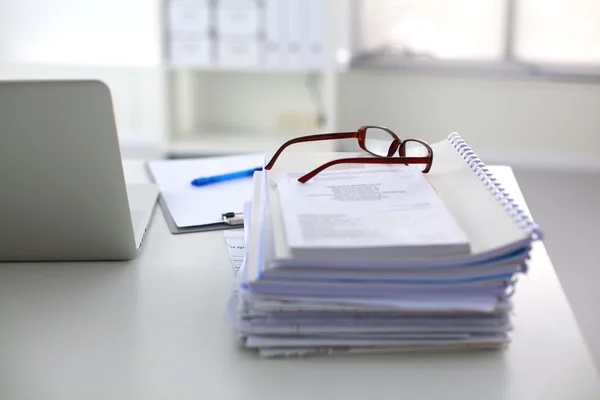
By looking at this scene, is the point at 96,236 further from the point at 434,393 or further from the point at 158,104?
the point at 158,104

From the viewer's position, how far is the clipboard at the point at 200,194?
3.73 ft

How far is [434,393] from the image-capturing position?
2.35 feet

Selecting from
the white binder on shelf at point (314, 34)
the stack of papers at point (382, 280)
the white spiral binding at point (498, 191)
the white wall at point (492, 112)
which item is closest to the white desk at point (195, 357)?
the stack of papers at point (382, 280)

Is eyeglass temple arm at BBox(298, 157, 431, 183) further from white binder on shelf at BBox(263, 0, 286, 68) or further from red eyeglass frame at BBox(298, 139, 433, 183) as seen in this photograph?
white binder on shelf at BBox(263, 0, 286, 68)

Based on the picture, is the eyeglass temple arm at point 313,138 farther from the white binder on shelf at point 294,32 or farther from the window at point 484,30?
the window at point 484,30

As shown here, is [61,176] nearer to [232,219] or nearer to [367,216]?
[232,219]

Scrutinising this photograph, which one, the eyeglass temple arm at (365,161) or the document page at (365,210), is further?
the eyeglass temple arm at (365,161)

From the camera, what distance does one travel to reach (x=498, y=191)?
2.80ft

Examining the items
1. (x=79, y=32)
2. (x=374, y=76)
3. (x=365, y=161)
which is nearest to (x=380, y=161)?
(x=365, y=161)

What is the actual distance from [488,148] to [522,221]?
3022 millimetres

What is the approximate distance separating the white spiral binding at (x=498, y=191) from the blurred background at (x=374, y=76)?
2.42 metres

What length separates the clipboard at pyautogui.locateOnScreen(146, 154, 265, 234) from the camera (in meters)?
1.14

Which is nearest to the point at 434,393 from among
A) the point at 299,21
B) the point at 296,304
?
the point at 296,304

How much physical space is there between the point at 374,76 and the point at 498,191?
2893 mm
